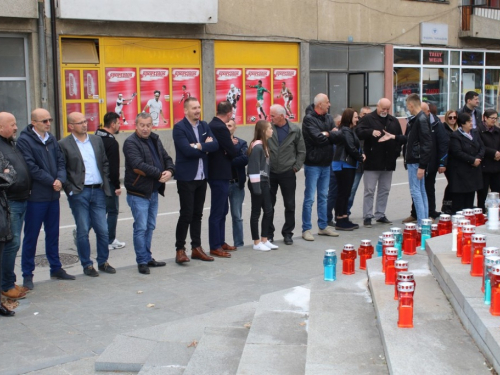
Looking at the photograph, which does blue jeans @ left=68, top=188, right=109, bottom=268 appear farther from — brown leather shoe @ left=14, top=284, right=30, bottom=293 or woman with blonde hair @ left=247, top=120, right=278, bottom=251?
woman with blonde hair @ left=247, top=120, right=278, bottom=251

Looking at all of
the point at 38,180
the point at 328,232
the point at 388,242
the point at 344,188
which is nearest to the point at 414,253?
the point at 388,242

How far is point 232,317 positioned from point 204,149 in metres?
2.65

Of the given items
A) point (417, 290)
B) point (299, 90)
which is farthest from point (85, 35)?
point (417, 290)

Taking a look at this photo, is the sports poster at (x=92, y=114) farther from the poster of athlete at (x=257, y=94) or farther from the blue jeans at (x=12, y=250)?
the blue jeans at (x=12, y=250)

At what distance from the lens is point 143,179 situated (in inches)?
321

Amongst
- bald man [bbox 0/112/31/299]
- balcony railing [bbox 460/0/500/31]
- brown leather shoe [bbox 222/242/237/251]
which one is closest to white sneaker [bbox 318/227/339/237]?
brown leather shoe [bbox 222/242/237/251]

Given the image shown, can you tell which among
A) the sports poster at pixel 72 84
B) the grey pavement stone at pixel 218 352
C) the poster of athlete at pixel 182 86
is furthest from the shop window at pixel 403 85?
the grey pavement stone at pixel 218 352

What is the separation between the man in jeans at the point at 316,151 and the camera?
10.1 meters

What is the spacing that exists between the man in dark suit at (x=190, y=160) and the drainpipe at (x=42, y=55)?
33.4 feet

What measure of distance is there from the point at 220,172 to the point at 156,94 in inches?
471

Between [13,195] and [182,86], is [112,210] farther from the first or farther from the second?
Result: [182,86]

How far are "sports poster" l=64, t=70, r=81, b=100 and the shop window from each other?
12890 millimetres

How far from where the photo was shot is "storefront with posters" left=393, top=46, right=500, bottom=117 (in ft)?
89.6

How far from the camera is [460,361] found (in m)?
4.35
